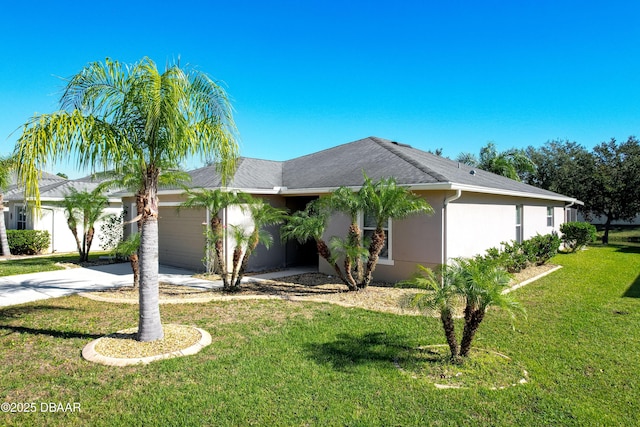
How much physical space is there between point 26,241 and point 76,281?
10297 millimetres

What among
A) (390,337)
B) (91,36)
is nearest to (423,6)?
(91,36)

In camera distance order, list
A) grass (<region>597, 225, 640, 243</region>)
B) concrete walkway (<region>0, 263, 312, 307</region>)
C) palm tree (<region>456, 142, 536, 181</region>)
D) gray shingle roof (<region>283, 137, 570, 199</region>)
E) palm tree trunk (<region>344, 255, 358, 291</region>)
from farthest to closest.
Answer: grass (<region>597, 225, 640, 243</region>), palm tree (<region>456, 142, 536, 181</region>), gray shingle roof (<region>283, 137, 570, 199</region>), concrete walkway (<region>0, 263, 312, 307</region>), palm tree trunk (<region>344, 255, 358, 291</region>)

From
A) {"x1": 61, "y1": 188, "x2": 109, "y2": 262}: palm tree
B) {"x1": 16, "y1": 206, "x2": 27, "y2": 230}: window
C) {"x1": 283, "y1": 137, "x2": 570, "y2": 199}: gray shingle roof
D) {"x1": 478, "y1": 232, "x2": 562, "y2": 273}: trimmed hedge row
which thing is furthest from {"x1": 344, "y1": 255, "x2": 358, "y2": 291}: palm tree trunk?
{"x1": 16, "y1": 206, "x2": 27, "y2": 230}: window

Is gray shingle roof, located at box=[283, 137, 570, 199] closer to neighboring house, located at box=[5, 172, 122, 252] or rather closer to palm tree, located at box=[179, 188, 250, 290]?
palm tree, located at box=[179, 188, 250, 290]

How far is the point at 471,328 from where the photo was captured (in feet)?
17.5

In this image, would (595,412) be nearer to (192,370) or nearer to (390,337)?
(390,337)

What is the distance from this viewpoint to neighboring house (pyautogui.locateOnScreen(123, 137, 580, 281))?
1059 cm

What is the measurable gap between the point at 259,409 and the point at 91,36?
13892mm

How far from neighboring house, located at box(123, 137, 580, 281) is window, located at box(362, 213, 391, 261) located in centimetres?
4

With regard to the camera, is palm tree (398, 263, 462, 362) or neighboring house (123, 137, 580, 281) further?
neighboring house (123, 137, 580, 281)

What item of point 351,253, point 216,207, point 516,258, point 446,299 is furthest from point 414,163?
point 446,299

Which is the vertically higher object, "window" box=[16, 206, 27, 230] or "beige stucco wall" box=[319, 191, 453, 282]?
"window" box=[16, 206, 27, 230]

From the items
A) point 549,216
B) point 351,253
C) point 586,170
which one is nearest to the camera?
point 351,253

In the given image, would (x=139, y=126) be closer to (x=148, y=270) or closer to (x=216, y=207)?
(x=148, y=270)
